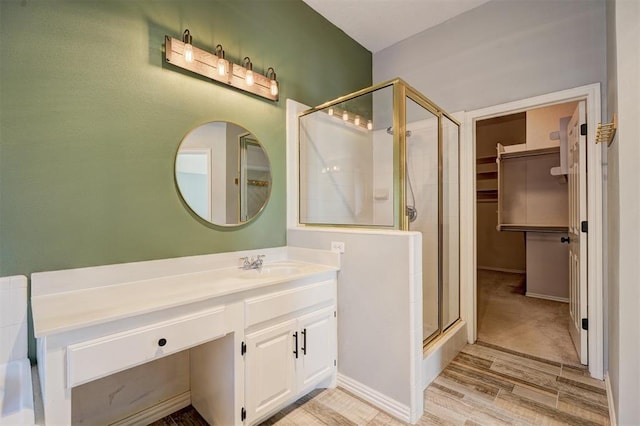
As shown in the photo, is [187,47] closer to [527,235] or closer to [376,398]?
[376,398]

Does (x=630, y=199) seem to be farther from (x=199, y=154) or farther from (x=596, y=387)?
(x=199, y=154)

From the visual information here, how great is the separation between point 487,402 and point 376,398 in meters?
0.72

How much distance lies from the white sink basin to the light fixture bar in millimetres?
1296

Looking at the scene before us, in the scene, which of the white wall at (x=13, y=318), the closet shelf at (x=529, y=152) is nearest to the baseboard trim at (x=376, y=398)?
the white wall at (x=13, y=318)

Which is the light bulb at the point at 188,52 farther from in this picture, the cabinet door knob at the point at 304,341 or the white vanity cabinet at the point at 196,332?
the cabinet door knob at the point at 304,341

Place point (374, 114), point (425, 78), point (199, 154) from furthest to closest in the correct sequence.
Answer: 1. point (425, 78)
2. point (374, 114)
3. point (199, 154)

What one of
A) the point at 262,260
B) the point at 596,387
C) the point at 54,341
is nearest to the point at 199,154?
the point at 262,260

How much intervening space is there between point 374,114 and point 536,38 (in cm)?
147

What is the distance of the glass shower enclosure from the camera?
6.69ft

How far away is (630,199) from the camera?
56.6 inches

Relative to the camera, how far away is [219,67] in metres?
1.95

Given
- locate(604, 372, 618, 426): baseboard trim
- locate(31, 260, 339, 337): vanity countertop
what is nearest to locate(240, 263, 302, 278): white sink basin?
locate(31, 260, 339, 337): vanity countertop

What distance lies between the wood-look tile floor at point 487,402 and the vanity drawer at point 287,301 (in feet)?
2.11

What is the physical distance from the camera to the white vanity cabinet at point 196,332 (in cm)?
111
